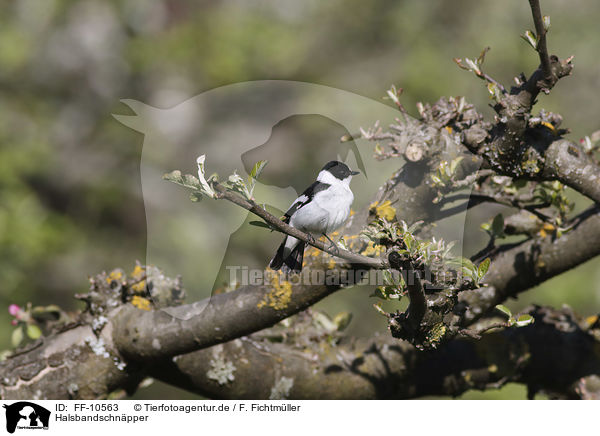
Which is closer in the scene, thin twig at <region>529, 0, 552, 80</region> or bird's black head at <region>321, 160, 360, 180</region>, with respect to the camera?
thin twig at <region>529, 0, 552, 80</region>

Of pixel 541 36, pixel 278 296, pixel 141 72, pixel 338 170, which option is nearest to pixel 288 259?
pixel 278 296

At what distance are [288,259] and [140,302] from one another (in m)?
0.79

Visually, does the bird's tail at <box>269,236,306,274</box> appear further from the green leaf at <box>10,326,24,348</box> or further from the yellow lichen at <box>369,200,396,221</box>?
the green leaf at <box>10,326,24,348</box>

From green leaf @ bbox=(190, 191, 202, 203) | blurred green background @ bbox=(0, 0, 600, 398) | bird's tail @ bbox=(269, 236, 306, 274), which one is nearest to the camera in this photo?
green leaf @ bbox=(190, 191, 202, 203)

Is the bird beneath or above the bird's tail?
above

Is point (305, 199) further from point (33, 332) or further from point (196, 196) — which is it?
point (33, 332)

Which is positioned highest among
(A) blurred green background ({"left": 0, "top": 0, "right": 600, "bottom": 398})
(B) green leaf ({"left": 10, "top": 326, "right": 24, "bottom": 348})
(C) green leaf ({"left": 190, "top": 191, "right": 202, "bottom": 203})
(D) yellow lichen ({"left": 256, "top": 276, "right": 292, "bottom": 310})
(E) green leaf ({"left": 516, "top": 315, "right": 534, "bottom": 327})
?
(A) blurred green background ({"left": 0, "top": 0, "right": 600, "bottom": 398})

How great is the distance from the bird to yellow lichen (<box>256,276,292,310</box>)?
0.26 meters

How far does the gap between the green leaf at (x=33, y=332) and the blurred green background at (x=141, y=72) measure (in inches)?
80.1

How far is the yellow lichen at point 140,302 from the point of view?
8.39 feet

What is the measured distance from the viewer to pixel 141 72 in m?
5.66

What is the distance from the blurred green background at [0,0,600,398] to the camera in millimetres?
5055

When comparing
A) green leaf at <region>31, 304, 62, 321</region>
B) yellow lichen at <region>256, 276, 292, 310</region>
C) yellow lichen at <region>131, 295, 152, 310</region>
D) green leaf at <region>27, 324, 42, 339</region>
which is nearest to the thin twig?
yellow lichen at <region>256, 276, 292, 310</region>

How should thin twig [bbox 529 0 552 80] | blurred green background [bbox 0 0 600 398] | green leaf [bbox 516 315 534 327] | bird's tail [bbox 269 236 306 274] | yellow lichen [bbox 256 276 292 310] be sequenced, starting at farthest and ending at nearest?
blurred green background [bbox 0 0 600 398], yellow lichen [bbox 256 276 292 310], bird's tail [bbox 269 236 306 274], green leaf [bbox 516 315 534 327], thin twig [bbox 529 0 552 80]
